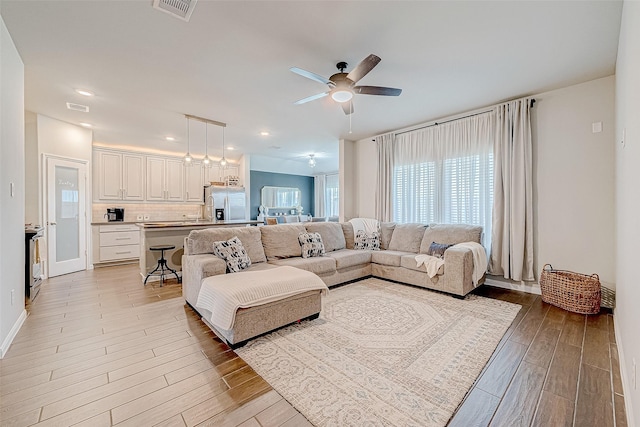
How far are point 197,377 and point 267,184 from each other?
7275 millimetres

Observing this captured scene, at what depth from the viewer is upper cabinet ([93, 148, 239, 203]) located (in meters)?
6.15

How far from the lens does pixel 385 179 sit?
18.2 ft

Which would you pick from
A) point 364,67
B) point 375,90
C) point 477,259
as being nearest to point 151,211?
point 375,90

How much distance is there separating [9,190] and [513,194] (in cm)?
576

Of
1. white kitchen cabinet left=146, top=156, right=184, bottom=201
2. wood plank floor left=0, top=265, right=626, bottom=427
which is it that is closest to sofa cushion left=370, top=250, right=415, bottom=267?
wood plank floor left=0, top=265, right=626, bottom=427

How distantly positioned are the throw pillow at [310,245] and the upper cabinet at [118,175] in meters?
4.94

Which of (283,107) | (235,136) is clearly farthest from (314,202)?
(283,107)

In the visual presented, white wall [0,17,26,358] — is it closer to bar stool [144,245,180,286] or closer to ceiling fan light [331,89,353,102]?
bar stool [144,245,180,286]

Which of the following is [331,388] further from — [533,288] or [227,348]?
[533,288]

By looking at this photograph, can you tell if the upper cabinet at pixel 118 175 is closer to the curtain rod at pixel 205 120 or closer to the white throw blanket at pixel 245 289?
the curtain rod at pixel 205 120

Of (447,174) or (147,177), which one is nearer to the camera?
(447,174)

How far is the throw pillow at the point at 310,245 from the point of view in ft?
13.4

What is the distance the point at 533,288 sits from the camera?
3.82 metres

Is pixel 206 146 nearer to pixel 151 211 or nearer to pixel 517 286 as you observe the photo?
pixel 151 211
